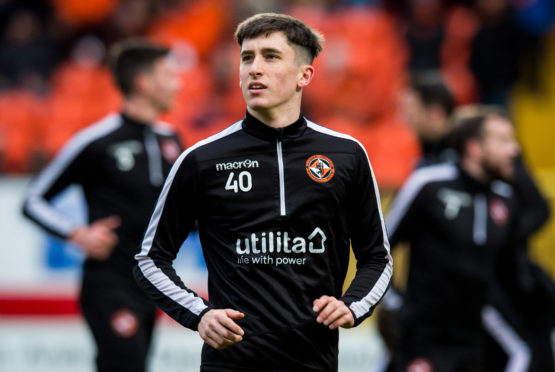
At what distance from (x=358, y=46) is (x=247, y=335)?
910 centimetres

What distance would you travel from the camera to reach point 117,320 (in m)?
5.95

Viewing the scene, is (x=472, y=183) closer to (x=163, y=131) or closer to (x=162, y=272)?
(x=163, y=131)

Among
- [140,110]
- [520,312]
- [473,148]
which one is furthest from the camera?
[520,312]

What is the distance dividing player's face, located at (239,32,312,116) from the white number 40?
0.28m

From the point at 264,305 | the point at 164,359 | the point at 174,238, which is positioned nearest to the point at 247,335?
the point at 264,305

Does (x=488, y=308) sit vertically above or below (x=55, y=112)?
below

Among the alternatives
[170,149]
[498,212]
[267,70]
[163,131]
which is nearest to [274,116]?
[267,70]

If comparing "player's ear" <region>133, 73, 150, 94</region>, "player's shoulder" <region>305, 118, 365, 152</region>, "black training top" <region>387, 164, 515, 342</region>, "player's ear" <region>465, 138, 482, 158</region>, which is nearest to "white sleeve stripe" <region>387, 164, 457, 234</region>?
"black training top" <region>387, 164, 515, 342</region>

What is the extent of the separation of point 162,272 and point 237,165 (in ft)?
1.76

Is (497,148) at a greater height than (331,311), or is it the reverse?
(497,148)

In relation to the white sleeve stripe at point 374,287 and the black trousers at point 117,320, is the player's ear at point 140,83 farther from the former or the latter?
the white sleeve stripe at point 374,287

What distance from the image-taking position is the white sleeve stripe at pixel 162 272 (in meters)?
3.82

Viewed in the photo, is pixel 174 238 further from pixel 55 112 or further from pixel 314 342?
pixel 55 112

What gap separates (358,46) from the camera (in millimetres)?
12500
